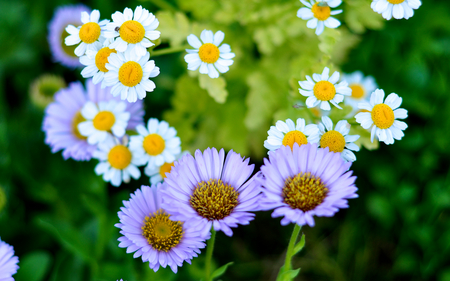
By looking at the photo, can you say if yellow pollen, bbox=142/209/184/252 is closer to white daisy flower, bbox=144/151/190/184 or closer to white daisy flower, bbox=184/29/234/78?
white daisy flower, bbox=144/151/190/184

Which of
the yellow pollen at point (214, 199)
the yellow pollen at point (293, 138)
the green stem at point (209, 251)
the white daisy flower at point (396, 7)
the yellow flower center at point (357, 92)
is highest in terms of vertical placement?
the yellow flower center at point (357, 92)

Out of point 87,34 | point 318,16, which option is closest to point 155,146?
point 87,34

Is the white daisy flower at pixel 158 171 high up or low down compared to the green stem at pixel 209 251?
up

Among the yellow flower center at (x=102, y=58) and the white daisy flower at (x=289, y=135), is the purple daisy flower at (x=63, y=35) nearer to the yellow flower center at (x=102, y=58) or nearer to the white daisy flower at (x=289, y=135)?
the yellow flower center at (x=102, y=58)

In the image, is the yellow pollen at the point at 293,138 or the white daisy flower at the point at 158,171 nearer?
the yellow pollen at the point at 293,138

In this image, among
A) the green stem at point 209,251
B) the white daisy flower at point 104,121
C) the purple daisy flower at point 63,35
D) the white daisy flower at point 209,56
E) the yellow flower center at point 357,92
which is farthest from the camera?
the purple daisy flower at point 63,35

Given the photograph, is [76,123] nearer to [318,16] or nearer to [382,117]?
[318,16]

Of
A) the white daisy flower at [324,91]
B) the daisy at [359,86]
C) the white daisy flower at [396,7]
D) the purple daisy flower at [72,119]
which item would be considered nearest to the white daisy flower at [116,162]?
the purple daisy flower at [72,119]
